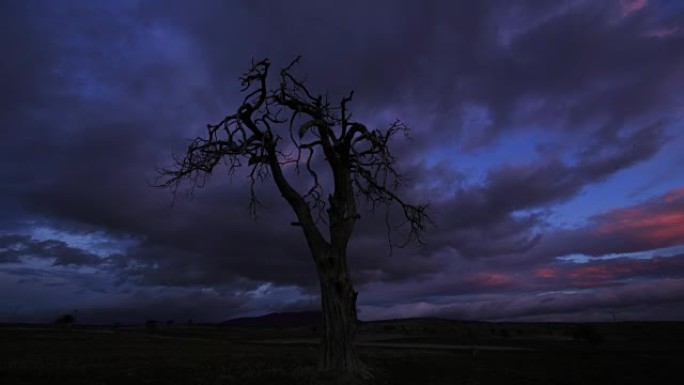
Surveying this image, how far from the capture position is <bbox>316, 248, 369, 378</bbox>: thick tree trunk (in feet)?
67.1

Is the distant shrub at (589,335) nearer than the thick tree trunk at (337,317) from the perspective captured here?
No

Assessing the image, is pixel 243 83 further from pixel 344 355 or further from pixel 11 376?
pixel 11 376

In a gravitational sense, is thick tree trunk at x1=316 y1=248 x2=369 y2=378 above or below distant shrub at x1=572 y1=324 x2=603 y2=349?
below

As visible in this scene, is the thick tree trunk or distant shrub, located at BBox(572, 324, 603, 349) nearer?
the thick tree trunk

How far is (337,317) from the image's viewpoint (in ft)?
68.7

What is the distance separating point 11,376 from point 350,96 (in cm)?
1674

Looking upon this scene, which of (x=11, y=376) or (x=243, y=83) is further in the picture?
(x=243, y=83)

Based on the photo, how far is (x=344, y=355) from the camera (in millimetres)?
20484

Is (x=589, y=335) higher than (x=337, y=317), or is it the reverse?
(x=589, y=335)

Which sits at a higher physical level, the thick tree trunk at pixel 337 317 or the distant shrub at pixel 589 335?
the distant shrub at pixel 589 335

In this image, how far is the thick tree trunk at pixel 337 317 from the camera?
20.5 m

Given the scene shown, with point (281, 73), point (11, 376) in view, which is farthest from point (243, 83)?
point (11, 376)

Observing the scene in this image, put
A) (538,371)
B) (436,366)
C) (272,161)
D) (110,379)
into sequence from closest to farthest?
(110,379), (272,161), (436,366), (538,371)

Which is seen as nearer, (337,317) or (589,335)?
(337,317)
